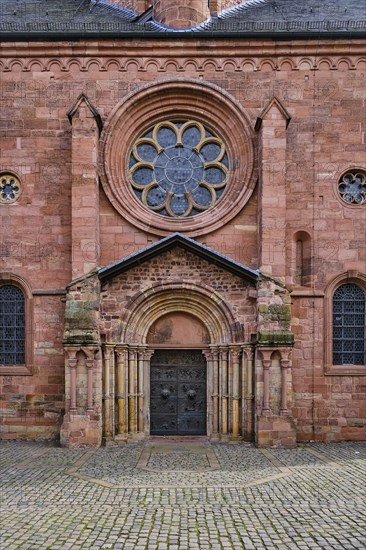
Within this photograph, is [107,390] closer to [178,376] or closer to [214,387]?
[178,376]

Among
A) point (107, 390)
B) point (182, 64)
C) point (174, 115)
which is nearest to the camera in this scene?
point (107, 390)

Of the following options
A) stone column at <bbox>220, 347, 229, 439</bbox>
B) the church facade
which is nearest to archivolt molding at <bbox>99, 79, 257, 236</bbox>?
the church facade

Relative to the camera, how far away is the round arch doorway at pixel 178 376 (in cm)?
1408

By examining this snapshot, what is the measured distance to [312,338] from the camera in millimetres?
14203

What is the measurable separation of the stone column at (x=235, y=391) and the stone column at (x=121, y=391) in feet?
8.26

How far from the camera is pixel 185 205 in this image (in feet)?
48.8

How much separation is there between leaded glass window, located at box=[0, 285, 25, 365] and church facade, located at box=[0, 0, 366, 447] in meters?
0.04

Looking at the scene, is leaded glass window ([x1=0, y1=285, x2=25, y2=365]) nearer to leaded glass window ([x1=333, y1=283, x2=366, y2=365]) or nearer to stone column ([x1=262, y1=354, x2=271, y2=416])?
stone column ([x1=262, y1=354, x2=271, y2=416])

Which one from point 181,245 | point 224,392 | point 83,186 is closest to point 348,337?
point 224,392

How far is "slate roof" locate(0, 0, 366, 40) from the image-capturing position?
1427 cm

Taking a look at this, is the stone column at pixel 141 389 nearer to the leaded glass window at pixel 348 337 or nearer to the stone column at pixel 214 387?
the stone column at pixel 214 387

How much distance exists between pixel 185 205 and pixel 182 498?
316 inches

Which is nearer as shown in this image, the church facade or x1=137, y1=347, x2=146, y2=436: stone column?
x1=137, y1=347, x2=146, y2=436: stone column

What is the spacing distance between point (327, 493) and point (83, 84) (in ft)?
35.8
